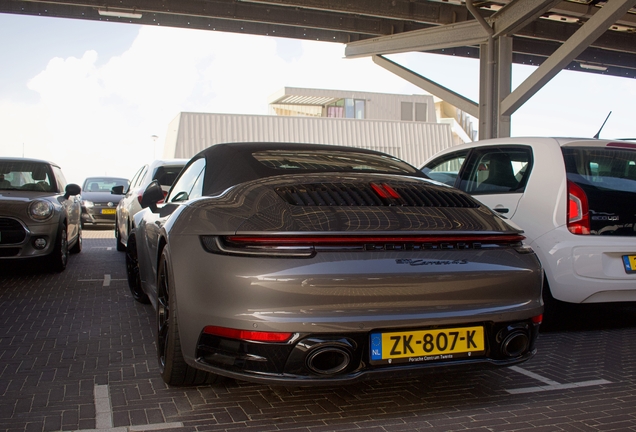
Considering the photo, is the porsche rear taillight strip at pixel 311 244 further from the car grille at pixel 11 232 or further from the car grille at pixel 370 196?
the car grille at pixel 11 232

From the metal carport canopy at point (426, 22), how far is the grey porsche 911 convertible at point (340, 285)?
10.4m

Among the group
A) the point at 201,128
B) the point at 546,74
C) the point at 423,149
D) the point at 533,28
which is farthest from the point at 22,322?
the point at 423,149

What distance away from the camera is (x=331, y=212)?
2881 mm

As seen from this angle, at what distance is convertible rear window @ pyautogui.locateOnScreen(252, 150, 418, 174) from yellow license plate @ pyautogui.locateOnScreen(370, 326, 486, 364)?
1.20 metres

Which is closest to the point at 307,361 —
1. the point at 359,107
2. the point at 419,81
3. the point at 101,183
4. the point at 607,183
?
the point at 607,183

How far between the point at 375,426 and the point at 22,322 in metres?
3.43

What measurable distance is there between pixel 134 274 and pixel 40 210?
2428mm

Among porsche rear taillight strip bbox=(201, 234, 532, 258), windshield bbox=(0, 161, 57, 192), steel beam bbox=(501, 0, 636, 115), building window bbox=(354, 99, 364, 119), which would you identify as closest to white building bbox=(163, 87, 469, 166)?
building window bbox=(354, 99, 364, 119)

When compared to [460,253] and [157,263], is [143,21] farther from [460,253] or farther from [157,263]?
[460,253]

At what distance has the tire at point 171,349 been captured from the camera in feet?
10.4

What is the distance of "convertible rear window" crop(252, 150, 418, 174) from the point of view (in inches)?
143

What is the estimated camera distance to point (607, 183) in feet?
15.6

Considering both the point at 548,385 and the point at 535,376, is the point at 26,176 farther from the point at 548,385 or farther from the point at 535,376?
the point at 548,385

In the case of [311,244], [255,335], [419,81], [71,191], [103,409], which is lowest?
[103,409]
